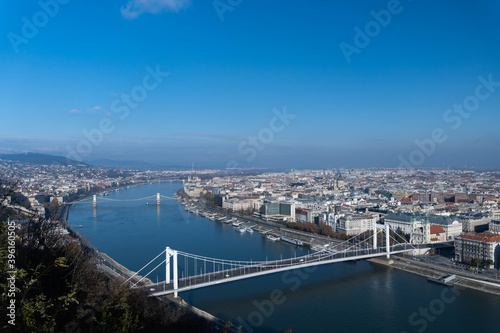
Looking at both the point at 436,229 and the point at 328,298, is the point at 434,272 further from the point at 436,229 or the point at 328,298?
the point at 436,229

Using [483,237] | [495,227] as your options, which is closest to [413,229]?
[495,227]

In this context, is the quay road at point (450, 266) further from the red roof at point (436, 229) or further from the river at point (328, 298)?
the red roof at point (436, 229)

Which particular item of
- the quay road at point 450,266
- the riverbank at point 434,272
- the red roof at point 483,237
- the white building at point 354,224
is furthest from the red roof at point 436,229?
the riverbank at point 434,272

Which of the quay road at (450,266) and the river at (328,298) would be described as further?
the quay road at (450,266)

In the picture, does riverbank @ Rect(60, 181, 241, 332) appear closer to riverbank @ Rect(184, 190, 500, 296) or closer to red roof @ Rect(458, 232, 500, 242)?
riverbank @ Rect(184, 190, 500, 296)

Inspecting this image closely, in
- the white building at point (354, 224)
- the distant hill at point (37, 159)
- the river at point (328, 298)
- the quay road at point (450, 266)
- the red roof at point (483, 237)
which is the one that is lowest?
the river at point (328, 298)

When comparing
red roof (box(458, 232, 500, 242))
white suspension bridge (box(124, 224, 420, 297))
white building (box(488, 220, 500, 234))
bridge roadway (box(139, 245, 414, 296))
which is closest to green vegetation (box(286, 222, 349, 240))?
white suspension bridge (box(124, 224, 420, 297))
